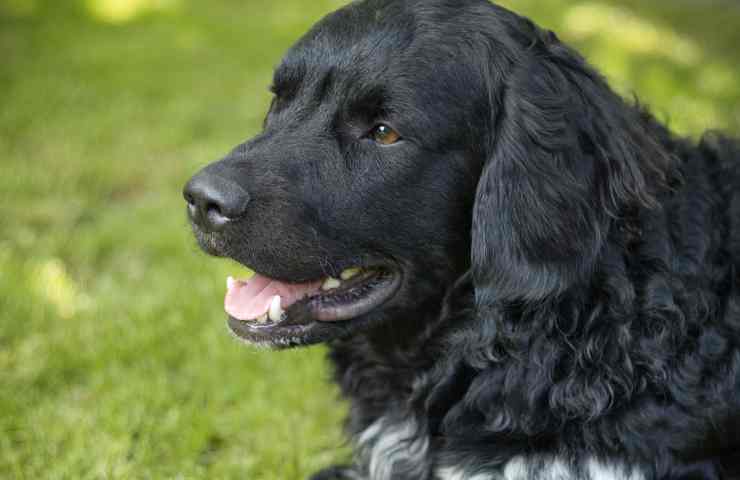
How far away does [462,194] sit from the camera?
8.49ft

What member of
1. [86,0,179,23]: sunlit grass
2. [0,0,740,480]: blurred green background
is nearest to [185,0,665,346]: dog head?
[0,0,740,480]: blurred green background

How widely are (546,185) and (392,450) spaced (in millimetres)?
1135

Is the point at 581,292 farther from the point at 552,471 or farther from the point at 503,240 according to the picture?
the point at 552,471

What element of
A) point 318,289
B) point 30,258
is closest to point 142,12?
point 30,258

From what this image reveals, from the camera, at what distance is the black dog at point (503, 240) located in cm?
248

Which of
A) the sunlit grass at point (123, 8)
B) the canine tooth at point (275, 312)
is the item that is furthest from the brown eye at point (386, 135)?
Answer: the sunlit grass at point (123, 8)

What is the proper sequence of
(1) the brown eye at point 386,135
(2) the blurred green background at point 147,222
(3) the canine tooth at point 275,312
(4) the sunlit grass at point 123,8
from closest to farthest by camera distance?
(1) the brown eye at point 386,135 → (3) the canine tooth at point 275,312 → (2) the blurred green background at point 147,222 → (4) the sunlit grass at point 123,8

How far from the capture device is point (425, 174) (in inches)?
101

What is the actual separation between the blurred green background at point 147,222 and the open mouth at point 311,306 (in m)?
0.80

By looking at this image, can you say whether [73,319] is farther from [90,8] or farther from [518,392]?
[90,8]

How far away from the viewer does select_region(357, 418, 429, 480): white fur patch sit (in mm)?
2859

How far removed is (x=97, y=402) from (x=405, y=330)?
1551 millimetres

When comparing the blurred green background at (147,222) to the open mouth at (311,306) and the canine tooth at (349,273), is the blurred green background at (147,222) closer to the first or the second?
the open mouth at (311,306)

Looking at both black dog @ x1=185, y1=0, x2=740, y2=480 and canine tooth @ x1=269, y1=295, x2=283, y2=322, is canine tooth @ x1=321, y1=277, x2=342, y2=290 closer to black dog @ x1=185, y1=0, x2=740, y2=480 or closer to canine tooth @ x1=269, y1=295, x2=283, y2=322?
black dog @ x1=185, y1=0, x2=740, y2=480
